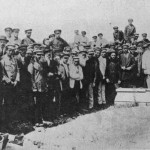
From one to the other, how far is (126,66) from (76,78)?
167 centimetres

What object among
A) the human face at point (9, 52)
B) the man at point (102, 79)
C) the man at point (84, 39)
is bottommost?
the man at point (102, 79)

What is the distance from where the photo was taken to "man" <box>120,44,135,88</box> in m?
9.88

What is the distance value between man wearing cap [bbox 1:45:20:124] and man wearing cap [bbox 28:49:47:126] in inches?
14.2

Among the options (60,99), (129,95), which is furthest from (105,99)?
(60,99)

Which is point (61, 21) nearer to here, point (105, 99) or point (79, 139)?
point (105, 99)

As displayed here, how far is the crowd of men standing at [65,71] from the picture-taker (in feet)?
25.0

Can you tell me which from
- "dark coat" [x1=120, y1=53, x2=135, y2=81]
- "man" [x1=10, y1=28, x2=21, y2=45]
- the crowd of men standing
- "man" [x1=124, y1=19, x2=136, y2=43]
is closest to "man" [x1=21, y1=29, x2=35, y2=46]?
the crowd of men standing

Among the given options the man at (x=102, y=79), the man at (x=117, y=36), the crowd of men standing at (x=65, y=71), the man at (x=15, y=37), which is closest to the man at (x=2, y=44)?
the crowd of men standing at (x=65, y=71)

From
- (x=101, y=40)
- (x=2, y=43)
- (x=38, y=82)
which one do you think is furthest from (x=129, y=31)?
(x=2, y=43)

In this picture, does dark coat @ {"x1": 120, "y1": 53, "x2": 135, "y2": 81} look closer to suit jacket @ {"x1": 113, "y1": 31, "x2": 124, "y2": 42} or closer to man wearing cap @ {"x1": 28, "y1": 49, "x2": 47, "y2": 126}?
suit jacket @ {"x1": 113, "y1": 31, "x2": 124, "y2": 42}

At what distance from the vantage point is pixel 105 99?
9625 mm

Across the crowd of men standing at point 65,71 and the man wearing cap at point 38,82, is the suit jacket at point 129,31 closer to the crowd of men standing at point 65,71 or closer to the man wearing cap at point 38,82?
the crowd of men standing at point 65,71

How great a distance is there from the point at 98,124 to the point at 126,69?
2.28 m

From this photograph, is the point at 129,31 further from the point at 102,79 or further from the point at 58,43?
the point at 58,43
